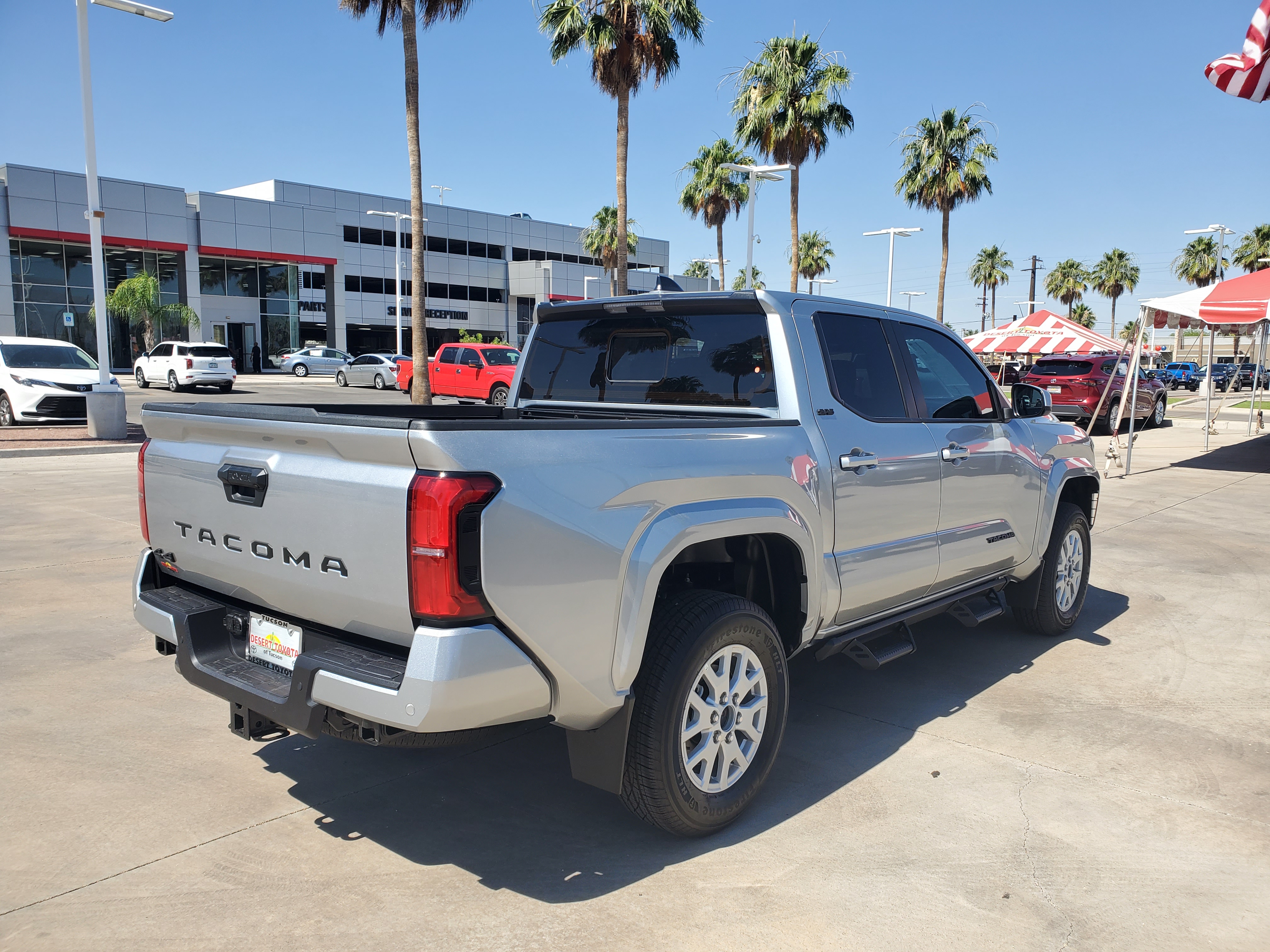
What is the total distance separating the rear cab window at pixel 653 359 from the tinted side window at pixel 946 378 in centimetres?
105

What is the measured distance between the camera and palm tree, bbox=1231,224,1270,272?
2234 inches

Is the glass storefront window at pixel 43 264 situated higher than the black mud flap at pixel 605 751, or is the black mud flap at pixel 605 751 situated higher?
the glass storefront window at pixel 43 264

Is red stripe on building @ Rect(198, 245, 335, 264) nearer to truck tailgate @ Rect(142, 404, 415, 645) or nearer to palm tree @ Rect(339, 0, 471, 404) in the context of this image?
palm tree @ Rect(339, 0, 471, 404)

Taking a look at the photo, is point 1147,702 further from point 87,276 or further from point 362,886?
point 87,276

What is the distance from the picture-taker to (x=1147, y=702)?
15.4ft

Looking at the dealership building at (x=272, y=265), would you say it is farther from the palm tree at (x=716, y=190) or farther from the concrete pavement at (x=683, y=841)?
the concrete pavement at (x=683, y=841)

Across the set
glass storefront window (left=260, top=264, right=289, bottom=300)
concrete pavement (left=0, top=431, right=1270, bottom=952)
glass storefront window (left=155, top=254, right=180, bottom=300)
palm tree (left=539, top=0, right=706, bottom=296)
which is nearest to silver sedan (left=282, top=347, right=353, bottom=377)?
glass storefront window (left=260, top=264, right=289, bottom=300)

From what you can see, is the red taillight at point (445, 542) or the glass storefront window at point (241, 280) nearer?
the red taillight at point (445, 542)

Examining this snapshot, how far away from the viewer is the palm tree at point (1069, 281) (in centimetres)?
7631

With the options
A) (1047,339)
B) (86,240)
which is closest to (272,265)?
(86,240)

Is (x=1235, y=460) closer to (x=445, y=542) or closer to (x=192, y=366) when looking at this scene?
(x=445, y=542)

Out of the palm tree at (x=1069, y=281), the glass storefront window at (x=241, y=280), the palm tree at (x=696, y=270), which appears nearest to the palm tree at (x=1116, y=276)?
the palm tree at (x=1069, y=281)

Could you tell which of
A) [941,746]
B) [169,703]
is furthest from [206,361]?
[941,746]

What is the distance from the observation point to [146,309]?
126 ft
